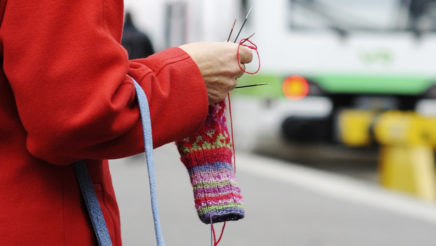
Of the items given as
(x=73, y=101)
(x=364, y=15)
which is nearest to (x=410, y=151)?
(x=364, y=15)

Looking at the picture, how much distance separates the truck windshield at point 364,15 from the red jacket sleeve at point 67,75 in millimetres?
6193

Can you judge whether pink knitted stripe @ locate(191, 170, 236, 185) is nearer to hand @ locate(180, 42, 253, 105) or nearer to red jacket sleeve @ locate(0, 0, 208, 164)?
hand @ locate(180, 42, 253, 105)

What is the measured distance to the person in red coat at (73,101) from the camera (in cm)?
113

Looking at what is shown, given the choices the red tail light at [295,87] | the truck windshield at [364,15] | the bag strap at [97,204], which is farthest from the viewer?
the truck windshield at [364,15]

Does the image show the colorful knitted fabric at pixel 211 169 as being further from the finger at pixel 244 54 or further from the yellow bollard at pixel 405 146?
the yellow bollard at pixel 405 146

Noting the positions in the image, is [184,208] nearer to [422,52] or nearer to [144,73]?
[422,52]

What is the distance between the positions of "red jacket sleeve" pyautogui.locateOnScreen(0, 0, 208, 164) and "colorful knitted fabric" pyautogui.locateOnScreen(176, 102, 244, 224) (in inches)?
10.5

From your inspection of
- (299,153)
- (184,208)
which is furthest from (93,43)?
(299,153)

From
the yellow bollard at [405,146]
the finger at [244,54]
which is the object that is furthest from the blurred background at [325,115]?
the finger at [244,54]

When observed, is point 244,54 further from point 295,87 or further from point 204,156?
point 295,87

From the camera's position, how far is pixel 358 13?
23.9 feet

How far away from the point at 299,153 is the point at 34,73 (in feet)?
24.2

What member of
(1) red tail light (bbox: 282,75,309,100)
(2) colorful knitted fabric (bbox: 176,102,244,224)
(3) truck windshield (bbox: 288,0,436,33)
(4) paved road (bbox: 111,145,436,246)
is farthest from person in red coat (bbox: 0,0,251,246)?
(3) truck windshield (bbox: 288,0,436,33)

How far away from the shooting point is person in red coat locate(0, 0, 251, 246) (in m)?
1.13
